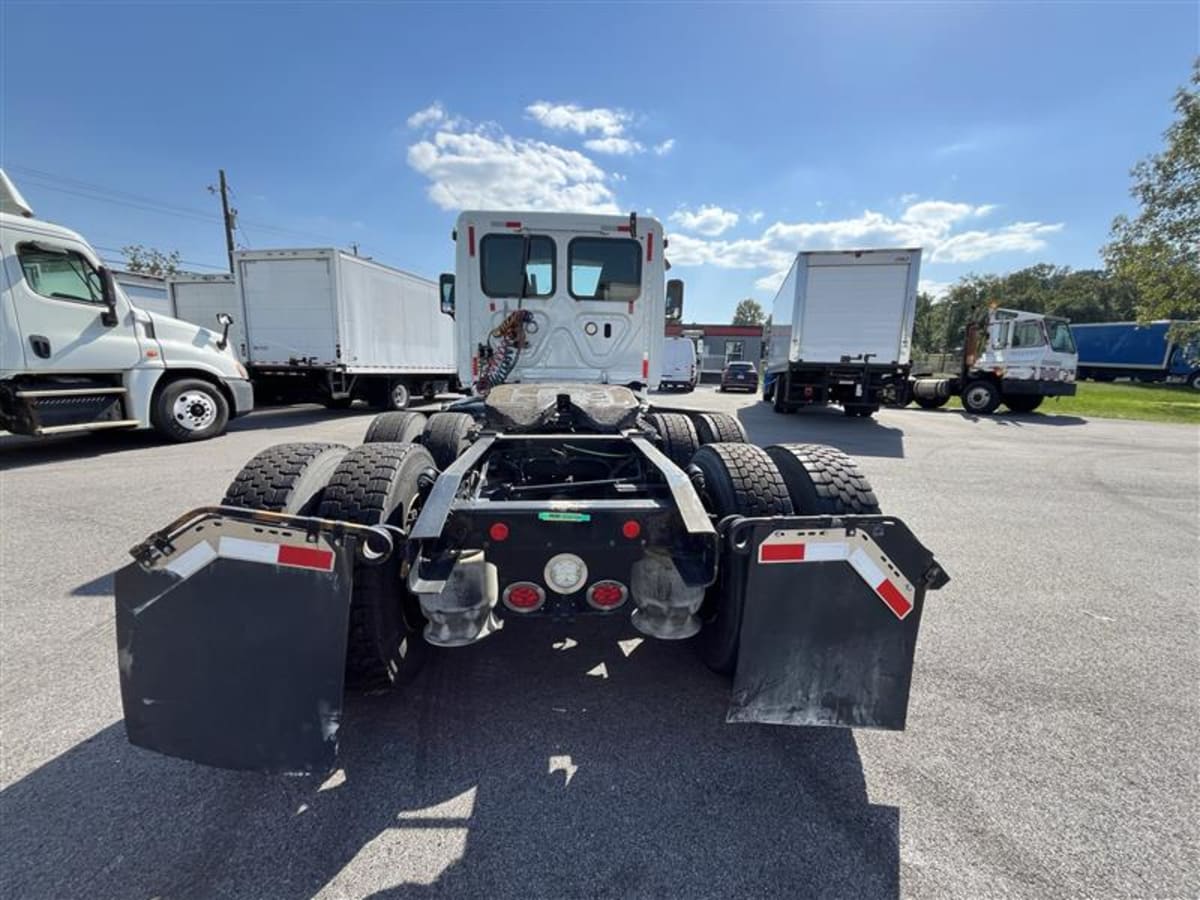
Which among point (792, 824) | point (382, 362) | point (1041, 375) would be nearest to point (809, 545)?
point (792, 824)

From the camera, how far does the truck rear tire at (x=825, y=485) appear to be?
221 cm

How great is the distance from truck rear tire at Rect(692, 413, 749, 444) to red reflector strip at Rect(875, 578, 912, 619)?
2.17m

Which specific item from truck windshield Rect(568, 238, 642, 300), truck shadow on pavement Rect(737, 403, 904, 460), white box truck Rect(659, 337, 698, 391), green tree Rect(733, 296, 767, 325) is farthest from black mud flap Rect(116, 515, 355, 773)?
green tree Rect(733, 296, 767, 325)

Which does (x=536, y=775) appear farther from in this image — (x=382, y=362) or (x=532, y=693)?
(x=382, y=362)

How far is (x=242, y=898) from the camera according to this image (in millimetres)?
1449

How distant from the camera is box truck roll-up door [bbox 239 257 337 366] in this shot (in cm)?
1119

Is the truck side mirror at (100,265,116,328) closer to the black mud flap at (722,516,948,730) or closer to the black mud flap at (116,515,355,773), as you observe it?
Result: the black mud flap at (116,515,355,773)

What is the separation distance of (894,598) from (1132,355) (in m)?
48.4

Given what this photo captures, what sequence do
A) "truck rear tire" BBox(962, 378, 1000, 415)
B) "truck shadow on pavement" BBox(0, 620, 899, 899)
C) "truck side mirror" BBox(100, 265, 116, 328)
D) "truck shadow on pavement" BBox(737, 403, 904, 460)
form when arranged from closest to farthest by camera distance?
"truck shadow on pavement" BBox(0, 620, 899, 899) → "truck side mirror" BBox(100, 265, 116, 328) → "truck shadow on pavement" BBox(737, 403, 904, 460) → "truck rear tire" BBox(962, 378, 1000, 415)

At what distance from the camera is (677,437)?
3.98 m

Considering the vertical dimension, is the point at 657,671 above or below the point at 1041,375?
below

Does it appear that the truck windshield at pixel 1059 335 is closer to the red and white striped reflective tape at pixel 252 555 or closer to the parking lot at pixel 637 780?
the parking lot at pixel 637 780

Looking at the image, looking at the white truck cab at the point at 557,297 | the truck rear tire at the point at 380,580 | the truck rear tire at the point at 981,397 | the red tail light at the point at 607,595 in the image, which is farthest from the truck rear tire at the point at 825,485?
the truck rear tire at the point at 981,397

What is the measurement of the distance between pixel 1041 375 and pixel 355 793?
18461mm
